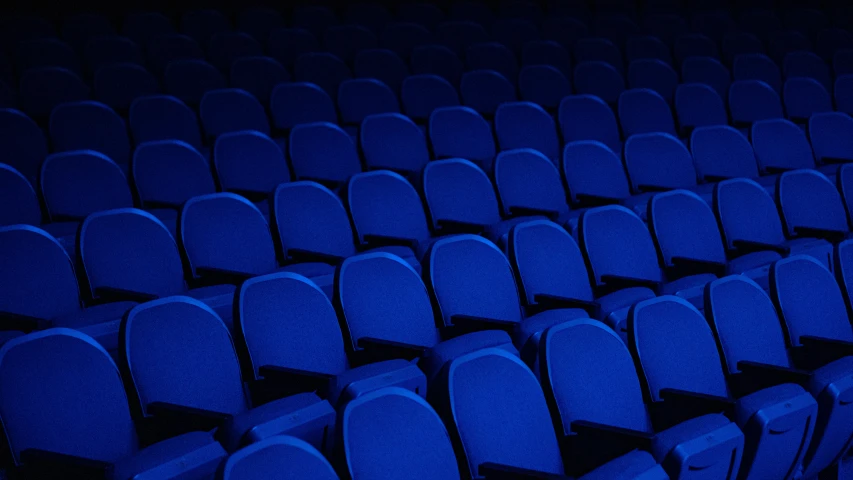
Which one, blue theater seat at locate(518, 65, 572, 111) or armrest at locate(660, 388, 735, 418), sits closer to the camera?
armrest at locate(660, 388, 735, 418)

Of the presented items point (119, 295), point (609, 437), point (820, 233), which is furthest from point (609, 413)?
point (820, 233)

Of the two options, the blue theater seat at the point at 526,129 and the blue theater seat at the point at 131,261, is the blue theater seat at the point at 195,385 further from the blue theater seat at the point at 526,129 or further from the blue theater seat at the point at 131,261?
the blue theater seat at the point at 526,129

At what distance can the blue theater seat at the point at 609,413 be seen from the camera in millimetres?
493

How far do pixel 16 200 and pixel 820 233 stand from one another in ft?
2.68

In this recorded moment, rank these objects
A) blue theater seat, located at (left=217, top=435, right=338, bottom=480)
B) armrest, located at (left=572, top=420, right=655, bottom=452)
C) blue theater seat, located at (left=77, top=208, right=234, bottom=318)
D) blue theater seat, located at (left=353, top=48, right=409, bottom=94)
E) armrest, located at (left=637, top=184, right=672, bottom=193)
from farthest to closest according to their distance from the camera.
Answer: blue theater seat, located at (left=353, top=48, right=409, bottom=94) → armrest, located at (left=637, top=184, right=672, bottom=193) → blue theater seat, located at (left=77, top=208, right=234, bottom=318) → armrest, located at (left=572, top=420, right=655, bottom=452) → blue theater seat, located at (left=217, top=435, right=338, bottom=480)

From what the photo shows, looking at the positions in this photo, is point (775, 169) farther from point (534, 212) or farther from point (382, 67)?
point (382, 67)

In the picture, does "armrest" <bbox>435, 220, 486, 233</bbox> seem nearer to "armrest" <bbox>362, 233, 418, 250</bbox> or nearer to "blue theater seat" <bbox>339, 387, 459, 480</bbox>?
"armrest" <bbox>362, 233, 418, 250</bbox>

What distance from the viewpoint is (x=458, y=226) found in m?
0.80

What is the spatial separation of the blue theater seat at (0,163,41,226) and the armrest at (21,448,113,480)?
0.33 meters

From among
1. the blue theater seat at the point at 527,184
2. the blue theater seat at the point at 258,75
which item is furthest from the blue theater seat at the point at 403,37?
the blue theater seat at the point at 527,184

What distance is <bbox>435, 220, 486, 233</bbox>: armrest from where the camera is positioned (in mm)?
793

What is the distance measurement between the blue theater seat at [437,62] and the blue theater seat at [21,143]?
1.87ft

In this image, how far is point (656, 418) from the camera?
0.58 meters

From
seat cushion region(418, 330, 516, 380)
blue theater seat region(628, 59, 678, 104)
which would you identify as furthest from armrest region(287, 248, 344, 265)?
blue theater seat region(628, 59, 678, 104)
